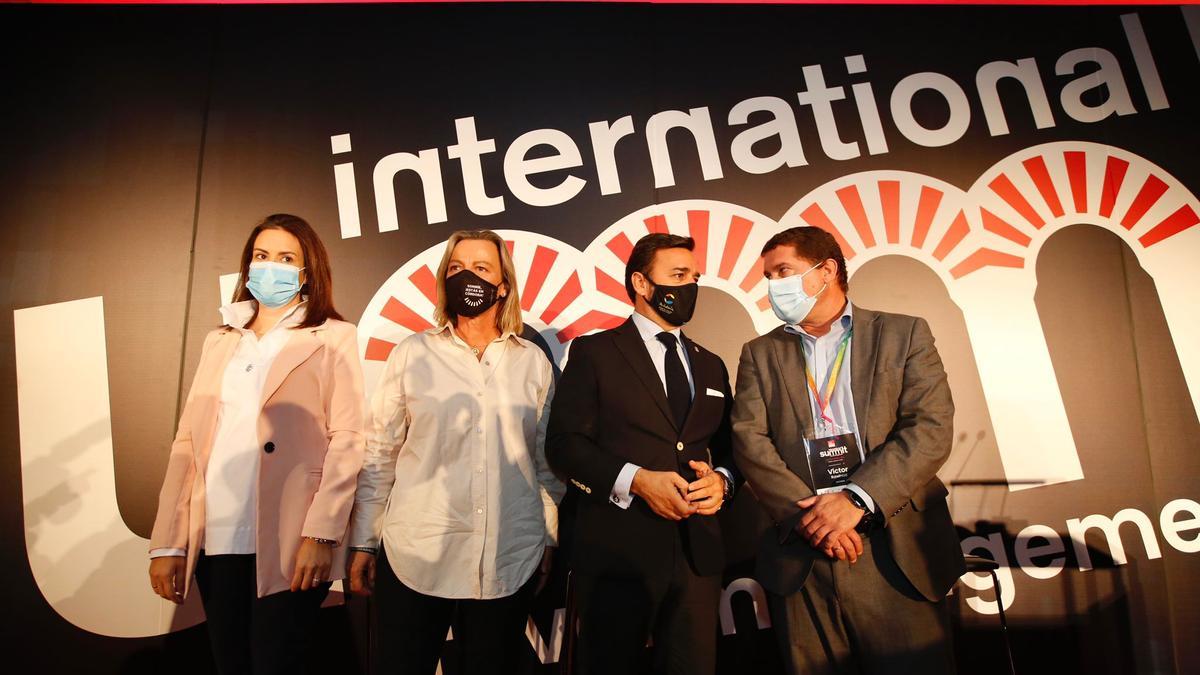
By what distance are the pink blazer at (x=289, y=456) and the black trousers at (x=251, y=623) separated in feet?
0.21

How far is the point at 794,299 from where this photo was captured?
90.0 inches

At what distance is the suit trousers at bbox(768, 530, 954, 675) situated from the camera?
1870mm

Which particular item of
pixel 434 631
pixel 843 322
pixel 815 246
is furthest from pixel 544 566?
pixel 815 246

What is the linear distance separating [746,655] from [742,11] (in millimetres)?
3123

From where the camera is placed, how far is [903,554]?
1.91 metres

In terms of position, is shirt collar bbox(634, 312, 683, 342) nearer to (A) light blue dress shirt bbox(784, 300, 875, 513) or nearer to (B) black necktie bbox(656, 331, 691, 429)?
(B) black necktie bbox(656, 331, 691, 429)

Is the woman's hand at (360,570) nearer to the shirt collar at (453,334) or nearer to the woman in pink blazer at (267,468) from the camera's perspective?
the woman in pink blazer at (267,468)

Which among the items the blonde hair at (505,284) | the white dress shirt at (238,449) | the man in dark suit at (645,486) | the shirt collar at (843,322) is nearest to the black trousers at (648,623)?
the man in dark suit at (645,486)

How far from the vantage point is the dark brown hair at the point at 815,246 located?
2.31 metres

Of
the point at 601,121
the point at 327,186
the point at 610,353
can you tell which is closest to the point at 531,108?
the point at 601,121

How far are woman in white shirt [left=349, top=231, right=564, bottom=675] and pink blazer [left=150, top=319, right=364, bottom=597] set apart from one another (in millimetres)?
121

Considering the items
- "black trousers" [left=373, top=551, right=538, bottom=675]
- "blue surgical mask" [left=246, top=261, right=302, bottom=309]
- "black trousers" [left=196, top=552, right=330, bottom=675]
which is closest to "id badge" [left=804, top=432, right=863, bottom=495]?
"black trousers" [left=373, top=551, right=538, bottom=675]

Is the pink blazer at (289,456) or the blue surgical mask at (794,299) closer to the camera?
the pink blazer at (289,456)

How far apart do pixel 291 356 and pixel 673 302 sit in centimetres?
132
